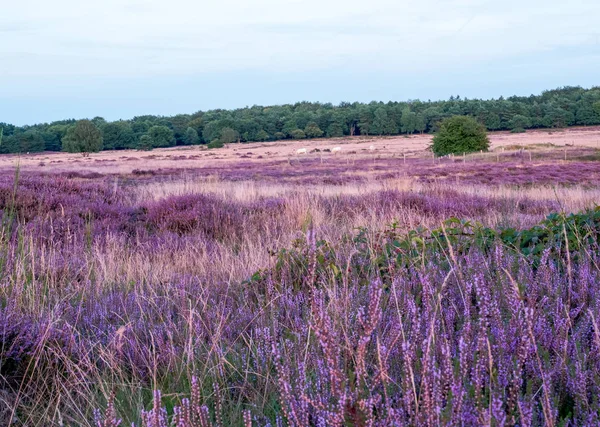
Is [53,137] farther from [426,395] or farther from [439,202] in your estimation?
[426,395]

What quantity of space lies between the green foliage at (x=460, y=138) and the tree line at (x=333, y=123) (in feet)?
161

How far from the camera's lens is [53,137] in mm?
106062

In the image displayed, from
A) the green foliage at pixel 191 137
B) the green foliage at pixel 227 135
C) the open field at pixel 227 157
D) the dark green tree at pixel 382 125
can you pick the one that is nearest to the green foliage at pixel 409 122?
the dark green tree at pixel 382 125

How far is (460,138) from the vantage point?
5069 centimetres

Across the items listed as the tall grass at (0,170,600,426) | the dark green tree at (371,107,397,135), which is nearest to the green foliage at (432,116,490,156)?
the tall grass at (0,170,600,426)

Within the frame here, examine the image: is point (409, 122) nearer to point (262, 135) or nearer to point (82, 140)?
point (262, 135)

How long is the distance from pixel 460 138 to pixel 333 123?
65.2 meters

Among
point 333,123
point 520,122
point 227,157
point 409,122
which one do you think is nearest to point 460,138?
point 227,157

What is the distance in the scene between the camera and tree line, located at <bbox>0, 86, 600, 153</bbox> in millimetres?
101562

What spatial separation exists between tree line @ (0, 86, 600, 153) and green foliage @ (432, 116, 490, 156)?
49116mm

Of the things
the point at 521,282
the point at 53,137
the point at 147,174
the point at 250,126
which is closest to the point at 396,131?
the point at 250,126

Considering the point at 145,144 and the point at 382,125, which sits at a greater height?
the point at 382,125

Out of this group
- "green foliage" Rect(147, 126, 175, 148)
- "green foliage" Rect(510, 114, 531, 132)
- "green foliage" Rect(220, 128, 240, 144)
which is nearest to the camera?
"green foliage" Rect(510, 114, 531, 132)

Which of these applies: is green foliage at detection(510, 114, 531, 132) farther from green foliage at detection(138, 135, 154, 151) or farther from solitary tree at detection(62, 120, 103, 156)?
solitary tree at detection(62, 120, 103, 156)
